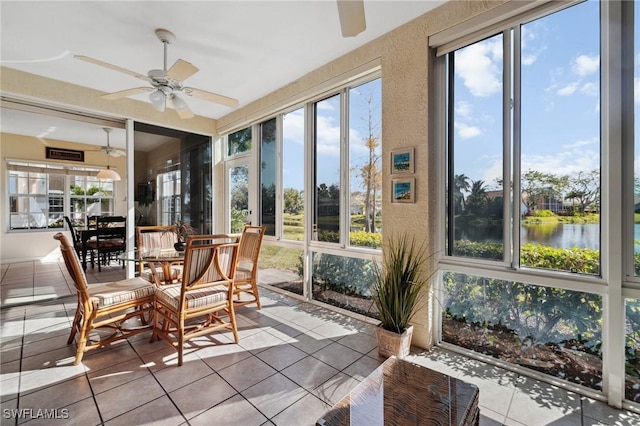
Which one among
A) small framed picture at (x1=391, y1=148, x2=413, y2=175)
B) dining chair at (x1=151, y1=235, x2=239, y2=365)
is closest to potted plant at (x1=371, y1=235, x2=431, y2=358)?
small framed picture at (x1=391, y1=148, x2=413, y2=175)

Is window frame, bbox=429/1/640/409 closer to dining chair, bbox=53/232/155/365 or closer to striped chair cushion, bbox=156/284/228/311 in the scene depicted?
striped chair cushion, bbox=156/284/228/311

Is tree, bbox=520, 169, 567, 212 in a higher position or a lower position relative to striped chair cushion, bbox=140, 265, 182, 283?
higher

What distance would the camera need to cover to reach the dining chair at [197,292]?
2247 mm

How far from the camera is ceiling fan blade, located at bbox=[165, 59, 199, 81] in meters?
2.28

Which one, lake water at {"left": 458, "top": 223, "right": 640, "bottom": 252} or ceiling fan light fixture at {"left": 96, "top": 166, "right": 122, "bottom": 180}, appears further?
ceiling fan light fixture at {"left": 96, "top": 166, "right": 122, "bottom": 180}

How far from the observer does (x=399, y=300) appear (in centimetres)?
231

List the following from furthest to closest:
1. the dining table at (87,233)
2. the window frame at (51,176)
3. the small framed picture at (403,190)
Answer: the window frame at (51,176)
the dining table at (87,233)
the small framed picture at (403,190)

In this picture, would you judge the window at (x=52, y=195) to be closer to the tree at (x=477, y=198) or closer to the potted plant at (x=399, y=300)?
the potted plant at (x=399, y=300)

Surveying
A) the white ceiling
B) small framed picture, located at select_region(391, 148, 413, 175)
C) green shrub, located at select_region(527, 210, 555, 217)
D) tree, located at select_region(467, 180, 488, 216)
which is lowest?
green shrub, located at select_region(527, 210, 555, 217)

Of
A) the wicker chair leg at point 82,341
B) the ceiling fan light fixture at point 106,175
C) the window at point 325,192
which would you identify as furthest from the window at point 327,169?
the ceiling fan light fixture at point 106,175

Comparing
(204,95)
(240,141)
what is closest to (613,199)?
(204,95)

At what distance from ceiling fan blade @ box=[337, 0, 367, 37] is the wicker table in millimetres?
1684

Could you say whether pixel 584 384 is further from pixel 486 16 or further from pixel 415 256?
pixel 486 16

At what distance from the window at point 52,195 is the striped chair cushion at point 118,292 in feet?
19.1
